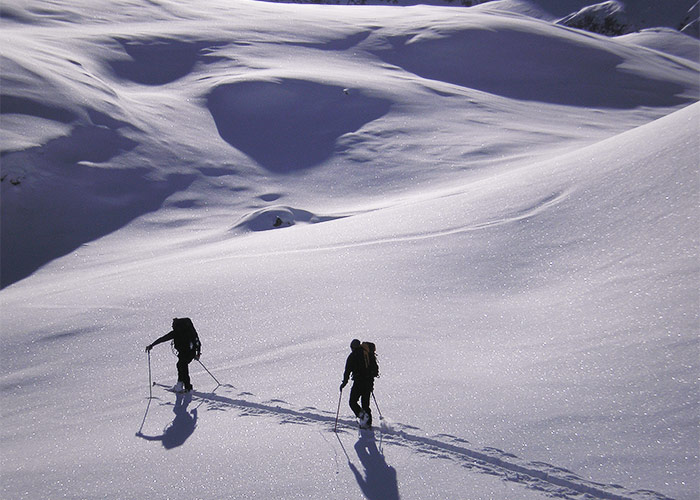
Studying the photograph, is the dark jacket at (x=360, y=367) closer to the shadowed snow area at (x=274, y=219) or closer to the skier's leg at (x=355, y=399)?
the skier's leg at (x=355, y=399)

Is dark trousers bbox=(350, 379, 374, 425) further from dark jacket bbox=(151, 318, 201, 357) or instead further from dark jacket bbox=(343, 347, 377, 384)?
dark jacket bbox=(151, 318, 201, 357)

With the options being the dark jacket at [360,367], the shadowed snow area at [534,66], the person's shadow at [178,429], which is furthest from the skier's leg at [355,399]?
the shadowed snow area at [534,66]

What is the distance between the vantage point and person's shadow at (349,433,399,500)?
538cm

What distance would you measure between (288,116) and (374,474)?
22.2 m

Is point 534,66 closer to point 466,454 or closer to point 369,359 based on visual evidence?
point 369,359

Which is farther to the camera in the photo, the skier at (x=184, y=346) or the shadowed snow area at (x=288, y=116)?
the shadowed snow area at (x=288, y=116)

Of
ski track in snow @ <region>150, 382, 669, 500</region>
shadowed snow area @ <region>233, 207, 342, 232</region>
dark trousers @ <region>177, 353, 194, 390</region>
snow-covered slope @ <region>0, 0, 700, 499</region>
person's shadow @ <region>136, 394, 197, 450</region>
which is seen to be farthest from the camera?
shadowed snow area @ <region>233, 207, 342, 232</region>

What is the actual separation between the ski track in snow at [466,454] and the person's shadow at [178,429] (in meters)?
0.29

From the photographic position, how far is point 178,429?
6.76 meters

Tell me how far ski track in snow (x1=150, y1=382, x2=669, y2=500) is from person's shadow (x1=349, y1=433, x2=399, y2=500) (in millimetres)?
222

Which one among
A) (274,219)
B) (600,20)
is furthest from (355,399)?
(600,20)

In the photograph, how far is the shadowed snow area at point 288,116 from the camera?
24078 millimetres

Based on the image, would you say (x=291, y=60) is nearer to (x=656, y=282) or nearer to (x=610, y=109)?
(x=610, y=109)

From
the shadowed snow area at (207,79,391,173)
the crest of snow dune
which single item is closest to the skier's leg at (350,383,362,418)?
the shadowed snow area at (207,79,391,173)
